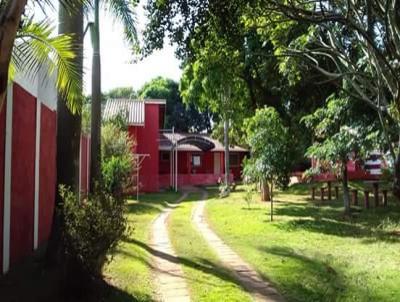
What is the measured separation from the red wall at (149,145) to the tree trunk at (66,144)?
2575cm

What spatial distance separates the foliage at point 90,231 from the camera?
25.6 ft

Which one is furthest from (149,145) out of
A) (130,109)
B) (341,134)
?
(341,134)

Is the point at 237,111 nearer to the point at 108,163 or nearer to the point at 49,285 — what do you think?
the point at 108,163

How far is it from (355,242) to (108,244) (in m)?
7.84

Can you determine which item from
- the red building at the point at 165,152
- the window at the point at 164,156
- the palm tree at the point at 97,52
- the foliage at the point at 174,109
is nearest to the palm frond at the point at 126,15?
the palm tree at the point at 97,52

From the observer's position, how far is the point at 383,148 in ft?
56.3

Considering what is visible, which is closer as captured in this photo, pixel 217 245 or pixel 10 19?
pixel 10 19

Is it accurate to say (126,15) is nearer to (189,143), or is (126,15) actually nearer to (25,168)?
(25,168)

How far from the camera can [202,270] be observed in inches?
412

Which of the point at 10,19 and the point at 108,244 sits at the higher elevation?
the point at 10,19

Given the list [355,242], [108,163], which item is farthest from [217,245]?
[108,163]

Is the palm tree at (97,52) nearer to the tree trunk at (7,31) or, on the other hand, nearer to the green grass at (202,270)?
the green grass at (202,270)

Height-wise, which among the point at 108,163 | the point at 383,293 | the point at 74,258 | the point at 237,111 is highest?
the point at 237,111

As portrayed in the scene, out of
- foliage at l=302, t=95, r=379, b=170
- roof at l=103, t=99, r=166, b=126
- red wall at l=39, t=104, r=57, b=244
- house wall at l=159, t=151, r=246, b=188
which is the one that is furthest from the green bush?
house wall at l=159, t=151, r=246, b=188
